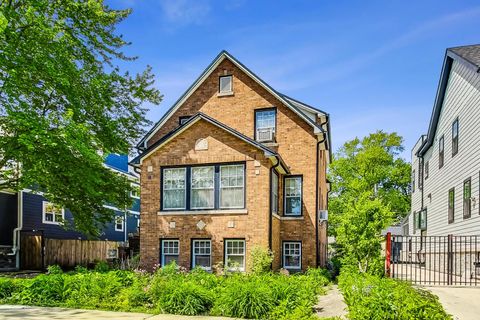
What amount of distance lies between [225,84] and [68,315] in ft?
45.2

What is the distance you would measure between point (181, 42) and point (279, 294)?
27.4ft

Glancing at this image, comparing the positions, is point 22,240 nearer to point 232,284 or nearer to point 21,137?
point 21,137

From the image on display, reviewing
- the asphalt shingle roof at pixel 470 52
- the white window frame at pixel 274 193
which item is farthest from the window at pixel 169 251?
the asphalt shingle roof at pixel 470 52

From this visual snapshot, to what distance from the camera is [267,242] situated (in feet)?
55.6

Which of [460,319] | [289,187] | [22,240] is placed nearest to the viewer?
[460,319]

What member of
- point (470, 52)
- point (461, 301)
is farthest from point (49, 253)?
point (470, 52)

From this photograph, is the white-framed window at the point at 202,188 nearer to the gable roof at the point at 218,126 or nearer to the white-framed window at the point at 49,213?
the gable roof at the point at 218,126

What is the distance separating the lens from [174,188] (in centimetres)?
1858

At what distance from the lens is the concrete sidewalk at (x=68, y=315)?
9828 millimetres

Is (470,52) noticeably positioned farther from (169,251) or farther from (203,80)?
(169,251)

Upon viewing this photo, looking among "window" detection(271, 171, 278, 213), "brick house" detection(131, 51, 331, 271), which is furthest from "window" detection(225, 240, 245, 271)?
"window" detection(271, 171, 278, 213)

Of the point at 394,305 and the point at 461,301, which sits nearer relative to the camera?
the point at 394,305

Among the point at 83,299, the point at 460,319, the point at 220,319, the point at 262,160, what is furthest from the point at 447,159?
the point at 83,299

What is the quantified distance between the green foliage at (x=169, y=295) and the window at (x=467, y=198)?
10011mm
